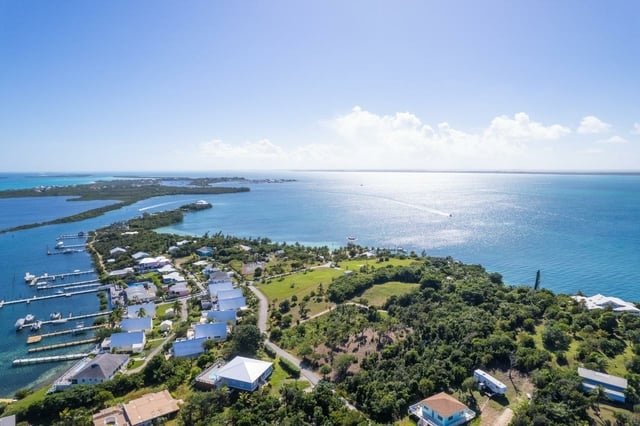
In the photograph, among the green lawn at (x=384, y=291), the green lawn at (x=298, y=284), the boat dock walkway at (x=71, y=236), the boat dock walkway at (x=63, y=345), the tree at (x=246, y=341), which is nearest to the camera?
the tree at (x=246, y=341)

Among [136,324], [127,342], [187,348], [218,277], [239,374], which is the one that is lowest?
[127,342]

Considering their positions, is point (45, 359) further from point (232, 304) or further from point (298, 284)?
point (298, 284)

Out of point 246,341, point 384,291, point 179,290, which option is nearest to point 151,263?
point 179,290

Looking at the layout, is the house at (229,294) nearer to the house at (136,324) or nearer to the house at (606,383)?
the house at (136,324)

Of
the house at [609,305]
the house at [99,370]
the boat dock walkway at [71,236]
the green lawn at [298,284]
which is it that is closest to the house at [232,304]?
the green lawn at [298,284]

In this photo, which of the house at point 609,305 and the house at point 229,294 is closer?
the house at point 609,305

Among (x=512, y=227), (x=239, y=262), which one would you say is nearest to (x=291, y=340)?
(x=239, y=262)

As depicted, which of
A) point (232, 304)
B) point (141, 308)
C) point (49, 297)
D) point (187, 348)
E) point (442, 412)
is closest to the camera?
point (442, 412)
